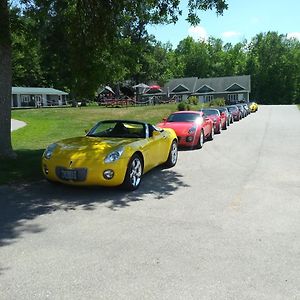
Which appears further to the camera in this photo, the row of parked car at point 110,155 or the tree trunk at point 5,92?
the tree trunk at point 5,92

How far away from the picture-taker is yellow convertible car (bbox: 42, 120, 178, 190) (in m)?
7.24

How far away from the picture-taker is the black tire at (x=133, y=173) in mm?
7586

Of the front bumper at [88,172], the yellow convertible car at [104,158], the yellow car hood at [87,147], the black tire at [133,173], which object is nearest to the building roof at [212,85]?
the yellow convertible car at [104,158]

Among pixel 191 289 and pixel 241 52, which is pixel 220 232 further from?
pixel 241 52

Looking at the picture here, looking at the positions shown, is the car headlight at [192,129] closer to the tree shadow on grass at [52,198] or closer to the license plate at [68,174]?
the tree shadow on grass at [52,198]

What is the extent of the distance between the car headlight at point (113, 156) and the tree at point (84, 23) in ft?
13.8

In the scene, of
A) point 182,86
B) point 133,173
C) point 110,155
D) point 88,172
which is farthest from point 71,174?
point 182,86

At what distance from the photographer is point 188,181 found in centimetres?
871

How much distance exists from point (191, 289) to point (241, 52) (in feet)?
402

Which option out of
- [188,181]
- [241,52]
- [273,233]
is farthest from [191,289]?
[241,52]

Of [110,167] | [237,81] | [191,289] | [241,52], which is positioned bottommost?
[191,289]

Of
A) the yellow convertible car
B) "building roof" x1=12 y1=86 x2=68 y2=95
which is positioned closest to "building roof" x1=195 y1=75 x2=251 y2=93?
"building roof" x1=12 y1=86 x2=68 y2=95

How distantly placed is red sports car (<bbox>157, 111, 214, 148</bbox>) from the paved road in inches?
206

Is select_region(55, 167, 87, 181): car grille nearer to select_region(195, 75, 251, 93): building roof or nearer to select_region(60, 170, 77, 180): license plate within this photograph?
select_region(60, 170, 77, 180): license plate
